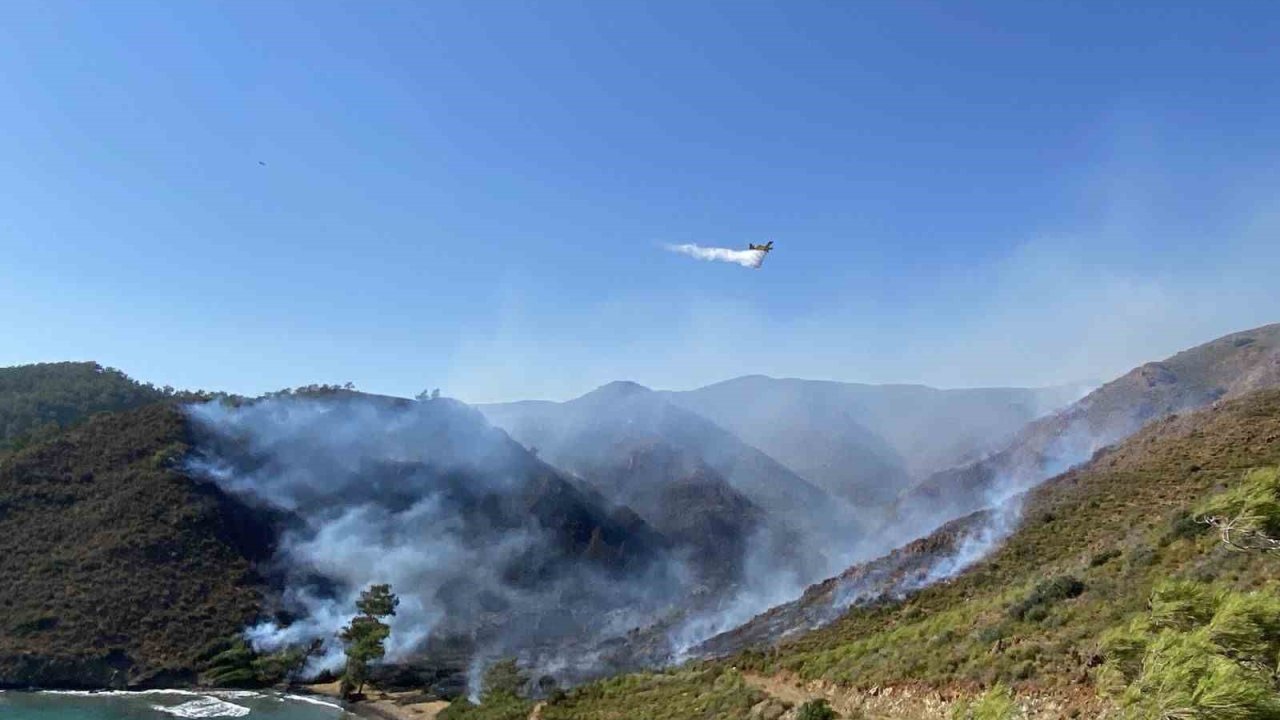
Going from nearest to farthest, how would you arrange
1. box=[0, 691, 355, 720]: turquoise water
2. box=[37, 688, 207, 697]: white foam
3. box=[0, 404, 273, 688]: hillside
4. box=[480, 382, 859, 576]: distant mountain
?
box=[0, 691, 355, 720]: turquoise water
box=[37, 688, 207, 697]: white foam
box=[0, 404, 273, 688]: hillside
box=[480, 382, 859, 576]: distant mountain

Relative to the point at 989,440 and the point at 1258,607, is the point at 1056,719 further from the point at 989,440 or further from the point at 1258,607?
the point at 989,440

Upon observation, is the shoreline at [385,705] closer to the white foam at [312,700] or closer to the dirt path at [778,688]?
the white foam at [312,700]

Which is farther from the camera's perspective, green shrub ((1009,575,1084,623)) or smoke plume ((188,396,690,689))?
smoke plume ((188,396,690,689))

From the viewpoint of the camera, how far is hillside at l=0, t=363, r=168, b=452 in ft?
330

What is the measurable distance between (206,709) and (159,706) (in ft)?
14.6

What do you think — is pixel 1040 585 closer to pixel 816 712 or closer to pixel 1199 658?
pixel 816 712

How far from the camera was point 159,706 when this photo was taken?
2110 inches

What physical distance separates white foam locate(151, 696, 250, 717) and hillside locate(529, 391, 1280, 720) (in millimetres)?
27895

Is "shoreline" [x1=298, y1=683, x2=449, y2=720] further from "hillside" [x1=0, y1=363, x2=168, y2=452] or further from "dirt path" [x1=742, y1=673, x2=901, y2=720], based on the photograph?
"hillside" [x1=0, y1=363, x2=168, y2=452]

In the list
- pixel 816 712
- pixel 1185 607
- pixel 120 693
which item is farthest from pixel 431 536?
pixel 1185 607

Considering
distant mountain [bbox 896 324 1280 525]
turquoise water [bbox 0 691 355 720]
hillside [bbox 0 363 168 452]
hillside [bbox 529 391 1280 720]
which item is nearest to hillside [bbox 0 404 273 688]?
turquoise water [bbox 0 691 355 720]

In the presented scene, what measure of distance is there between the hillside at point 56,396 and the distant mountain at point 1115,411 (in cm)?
12783

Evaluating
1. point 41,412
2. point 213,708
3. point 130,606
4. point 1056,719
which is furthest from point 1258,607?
point 41,412

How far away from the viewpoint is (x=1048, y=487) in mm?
51031
